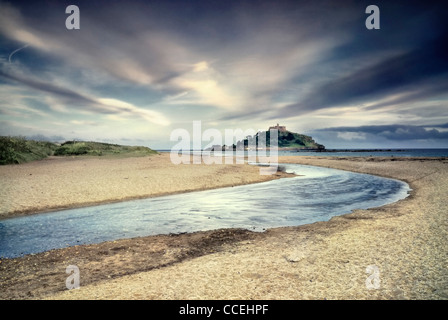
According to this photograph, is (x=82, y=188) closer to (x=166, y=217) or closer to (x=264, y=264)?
(x=166, y=217)

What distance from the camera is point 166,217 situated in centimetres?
1573

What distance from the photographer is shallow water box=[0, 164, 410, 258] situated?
1197 centimetres

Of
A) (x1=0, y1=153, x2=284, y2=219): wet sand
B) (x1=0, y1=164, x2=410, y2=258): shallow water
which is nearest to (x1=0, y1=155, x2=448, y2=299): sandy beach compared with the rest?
(x1=0, y1=164, x2=410, y2=258): shallow water

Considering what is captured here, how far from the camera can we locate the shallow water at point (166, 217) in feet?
39.3

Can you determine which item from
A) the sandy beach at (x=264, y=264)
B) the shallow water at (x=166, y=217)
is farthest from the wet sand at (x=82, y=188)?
the sandy beach at (x=264, y=264)

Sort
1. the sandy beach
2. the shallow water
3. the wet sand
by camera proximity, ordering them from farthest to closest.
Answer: the wet sand, the shallow water, the sandy beach

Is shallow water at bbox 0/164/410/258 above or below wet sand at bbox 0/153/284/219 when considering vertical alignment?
below

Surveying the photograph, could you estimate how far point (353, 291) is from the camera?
593 centimetres

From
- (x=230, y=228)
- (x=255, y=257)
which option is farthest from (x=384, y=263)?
(x=230, y=228)

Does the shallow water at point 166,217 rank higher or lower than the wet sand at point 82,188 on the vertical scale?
lower

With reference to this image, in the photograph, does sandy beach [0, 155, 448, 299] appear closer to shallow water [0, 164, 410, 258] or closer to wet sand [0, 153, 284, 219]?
shallow water [0, 164, 410, 258]

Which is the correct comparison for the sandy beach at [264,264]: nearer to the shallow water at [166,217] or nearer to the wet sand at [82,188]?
the shallow water at [166,217]

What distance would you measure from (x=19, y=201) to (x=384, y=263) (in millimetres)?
24051
